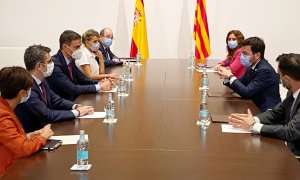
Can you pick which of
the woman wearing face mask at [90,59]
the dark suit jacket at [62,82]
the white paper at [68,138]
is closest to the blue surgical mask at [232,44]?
the woman wearing face mask at [90,59]

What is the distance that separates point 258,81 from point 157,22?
14.0 ft

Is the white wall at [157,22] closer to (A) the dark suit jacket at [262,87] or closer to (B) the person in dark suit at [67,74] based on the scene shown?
(B) the person in dark suit at [67,74]

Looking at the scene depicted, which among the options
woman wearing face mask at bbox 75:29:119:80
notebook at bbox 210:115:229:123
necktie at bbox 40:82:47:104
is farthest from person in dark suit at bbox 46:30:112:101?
notebook at bbox 210:115:229:123

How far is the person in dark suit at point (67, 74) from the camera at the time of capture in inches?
159

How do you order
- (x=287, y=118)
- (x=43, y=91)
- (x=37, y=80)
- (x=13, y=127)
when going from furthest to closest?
1. (x=43, y=91)
2. (x=37, y=80)
3. (x=287, y=118)
4. (x=13, y=127)

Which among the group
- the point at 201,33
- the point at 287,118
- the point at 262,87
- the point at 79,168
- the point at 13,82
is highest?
the point at 201,33

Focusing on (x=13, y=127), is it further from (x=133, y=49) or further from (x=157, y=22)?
(x=157, y=22)

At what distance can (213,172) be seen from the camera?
2.08 meters

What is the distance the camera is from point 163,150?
2.41 meters

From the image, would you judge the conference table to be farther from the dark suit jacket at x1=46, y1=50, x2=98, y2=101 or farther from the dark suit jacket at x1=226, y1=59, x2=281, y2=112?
the dark suit jacket at x1=46, y1=50, x2=98, y2=101

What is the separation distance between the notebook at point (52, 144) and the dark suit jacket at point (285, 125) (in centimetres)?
125

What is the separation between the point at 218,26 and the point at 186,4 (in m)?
0.70

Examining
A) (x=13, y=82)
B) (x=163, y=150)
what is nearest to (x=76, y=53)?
(x=13, y=82)

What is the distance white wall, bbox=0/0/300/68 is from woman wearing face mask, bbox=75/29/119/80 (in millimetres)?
2789
